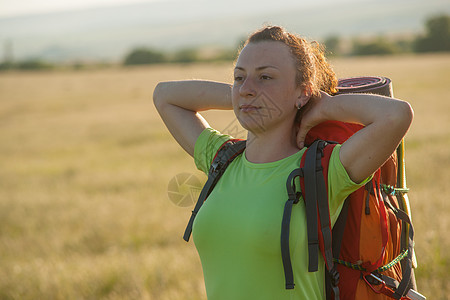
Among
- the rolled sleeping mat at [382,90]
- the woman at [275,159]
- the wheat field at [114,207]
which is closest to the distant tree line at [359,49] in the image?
the wheat field at [114,207]

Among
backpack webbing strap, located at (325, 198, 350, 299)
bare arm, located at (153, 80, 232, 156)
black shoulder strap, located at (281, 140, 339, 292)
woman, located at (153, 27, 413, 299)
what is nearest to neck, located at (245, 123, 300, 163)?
woman, located at (153, 27, 413, 299)

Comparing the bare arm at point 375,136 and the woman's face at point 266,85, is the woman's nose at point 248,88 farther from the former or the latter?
the bare arm at point 375,136

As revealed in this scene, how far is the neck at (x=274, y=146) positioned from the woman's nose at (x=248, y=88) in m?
0.21

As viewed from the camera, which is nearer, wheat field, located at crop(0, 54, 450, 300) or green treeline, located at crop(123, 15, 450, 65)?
wheat field, located at crop(0, 54, 450, 300)

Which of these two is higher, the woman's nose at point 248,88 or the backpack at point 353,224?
the woman's nose at point 248,88

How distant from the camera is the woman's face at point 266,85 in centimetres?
233

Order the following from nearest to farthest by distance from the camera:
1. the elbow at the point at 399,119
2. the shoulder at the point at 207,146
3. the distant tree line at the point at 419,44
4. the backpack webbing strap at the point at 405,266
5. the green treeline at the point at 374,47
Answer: the elbow at the point at 399,119
the backpack webbing strap at the point at 405,266
the shoulder at the point at 207,146
the distant tree line at the point at 419,44
the green treeline at the point at 374,47

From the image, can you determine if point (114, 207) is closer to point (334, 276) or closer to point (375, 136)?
point (334, 276)

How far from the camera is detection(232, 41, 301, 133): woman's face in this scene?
7.64ft

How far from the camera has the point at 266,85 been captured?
234 cm

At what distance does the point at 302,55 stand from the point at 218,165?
67 centimetres

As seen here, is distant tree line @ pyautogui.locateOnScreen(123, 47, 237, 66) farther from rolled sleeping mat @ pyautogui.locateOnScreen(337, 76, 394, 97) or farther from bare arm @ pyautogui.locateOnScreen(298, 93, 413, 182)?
bare arm @ pyautogui.locateOnScreen(298, 93, 413, 182)

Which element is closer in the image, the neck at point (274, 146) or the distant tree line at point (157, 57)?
the neck at point (274, 146)

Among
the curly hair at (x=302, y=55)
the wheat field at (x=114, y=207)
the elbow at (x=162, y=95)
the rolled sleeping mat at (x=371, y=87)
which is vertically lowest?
the wheat field at (x=114, y=207)
